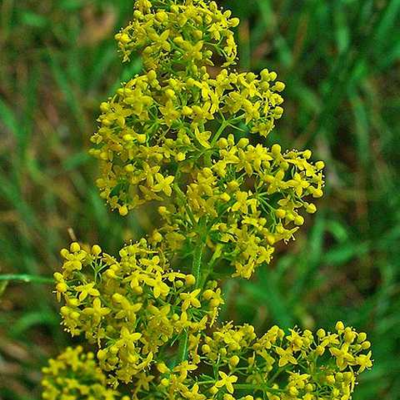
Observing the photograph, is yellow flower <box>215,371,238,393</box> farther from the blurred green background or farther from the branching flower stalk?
the blurred green background

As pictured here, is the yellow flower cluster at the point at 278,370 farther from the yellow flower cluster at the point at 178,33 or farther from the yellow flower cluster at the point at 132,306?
the yellow flower cluster at the point at 178,33

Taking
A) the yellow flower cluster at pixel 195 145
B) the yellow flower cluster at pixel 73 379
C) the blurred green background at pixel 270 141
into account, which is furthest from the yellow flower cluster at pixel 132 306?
the blurred green background at pixel 270 141

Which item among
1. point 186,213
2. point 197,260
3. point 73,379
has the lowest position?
point 73,379

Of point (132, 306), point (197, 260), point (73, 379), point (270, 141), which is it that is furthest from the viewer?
point (270, 141)

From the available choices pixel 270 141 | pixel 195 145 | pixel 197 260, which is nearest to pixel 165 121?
pixel 195 145

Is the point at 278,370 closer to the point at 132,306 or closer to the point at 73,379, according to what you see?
the point at 132,306

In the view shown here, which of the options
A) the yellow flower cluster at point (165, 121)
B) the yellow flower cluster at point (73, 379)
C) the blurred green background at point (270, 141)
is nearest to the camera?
the yellow flower cluster at point (165, 121)

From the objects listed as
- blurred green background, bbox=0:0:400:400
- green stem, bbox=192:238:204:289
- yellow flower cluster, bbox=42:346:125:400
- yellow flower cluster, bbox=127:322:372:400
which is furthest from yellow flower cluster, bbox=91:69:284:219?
blurred green background, bbox=0:0:400:400
